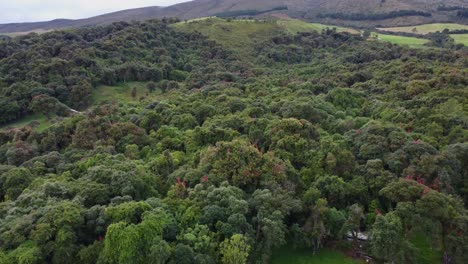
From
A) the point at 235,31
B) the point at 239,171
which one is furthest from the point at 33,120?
the point at 235,31

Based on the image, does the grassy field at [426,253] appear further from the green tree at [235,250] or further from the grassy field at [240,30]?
the grassy field at [240,30]

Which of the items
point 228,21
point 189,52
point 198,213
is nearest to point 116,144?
point 198,213

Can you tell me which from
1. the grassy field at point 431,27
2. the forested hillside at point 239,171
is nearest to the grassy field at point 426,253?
the forested hillside at point 239,171

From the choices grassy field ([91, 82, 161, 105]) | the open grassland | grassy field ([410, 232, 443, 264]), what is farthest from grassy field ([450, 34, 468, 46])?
grassy field ([410, 232, 443, 264])

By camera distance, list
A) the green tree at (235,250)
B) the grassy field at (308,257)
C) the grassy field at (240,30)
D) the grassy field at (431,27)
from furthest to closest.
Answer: the grassy field at (431,27) < the grassy field at (240,30) < the grassy field at (308,257) < the green tree at (235,250)

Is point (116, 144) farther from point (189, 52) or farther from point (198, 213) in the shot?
point (189, 52)

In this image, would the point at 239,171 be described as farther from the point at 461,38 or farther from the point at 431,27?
the point at 431,27

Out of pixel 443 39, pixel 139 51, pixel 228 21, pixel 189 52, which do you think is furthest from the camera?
pixel 228 21

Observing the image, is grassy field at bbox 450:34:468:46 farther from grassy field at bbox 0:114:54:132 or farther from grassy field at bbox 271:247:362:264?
grassy field at bbox 0:114:54:132
